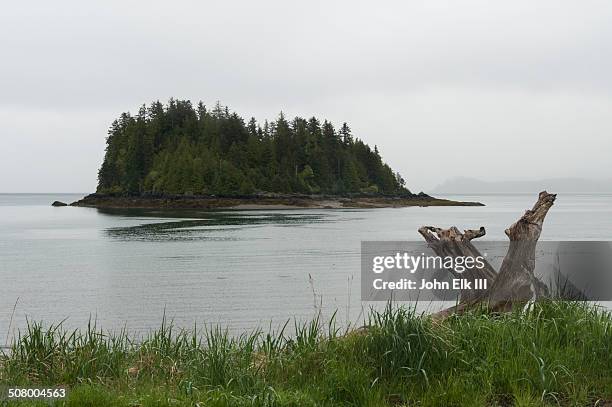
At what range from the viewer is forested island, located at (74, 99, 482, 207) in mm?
152250

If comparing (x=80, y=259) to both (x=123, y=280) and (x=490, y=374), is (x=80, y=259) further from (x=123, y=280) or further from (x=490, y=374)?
(x=490, y=374)

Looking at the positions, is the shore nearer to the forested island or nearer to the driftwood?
the forested island

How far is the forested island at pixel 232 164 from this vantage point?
15225cm

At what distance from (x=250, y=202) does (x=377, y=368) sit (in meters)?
140

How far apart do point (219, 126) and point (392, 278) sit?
16930 centimetres

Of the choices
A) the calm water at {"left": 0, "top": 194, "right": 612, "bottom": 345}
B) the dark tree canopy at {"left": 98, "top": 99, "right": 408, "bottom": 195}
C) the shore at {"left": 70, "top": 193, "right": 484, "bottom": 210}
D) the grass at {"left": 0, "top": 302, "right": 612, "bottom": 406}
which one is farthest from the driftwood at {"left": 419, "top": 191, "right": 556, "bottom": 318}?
the dark tree canopy at {"left": 98, "top": 99, "right": 408, "bottom": 195}

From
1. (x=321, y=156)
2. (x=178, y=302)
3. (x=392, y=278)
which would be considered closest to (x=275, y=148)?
(x=321, y=156)

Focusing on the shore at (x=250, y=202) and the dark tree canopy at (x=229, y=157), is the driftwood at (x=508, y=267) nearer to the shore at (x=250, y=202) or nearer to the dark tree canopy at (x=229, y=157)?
the shore at (x=250, y=202)

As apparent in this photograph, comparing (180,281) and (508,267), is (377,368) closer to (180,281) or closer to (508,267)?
(508,267)

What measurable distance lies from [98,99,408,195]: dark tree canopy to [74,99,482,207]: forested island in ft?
0.85

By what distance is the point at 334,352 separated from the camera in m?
7.04

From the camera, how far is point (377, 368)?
21.9 ft

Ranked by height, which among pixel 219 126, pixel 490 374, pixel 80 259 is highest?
pixel 219 126

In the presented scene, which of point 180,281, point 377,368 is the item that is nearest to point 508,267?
point 377,368
